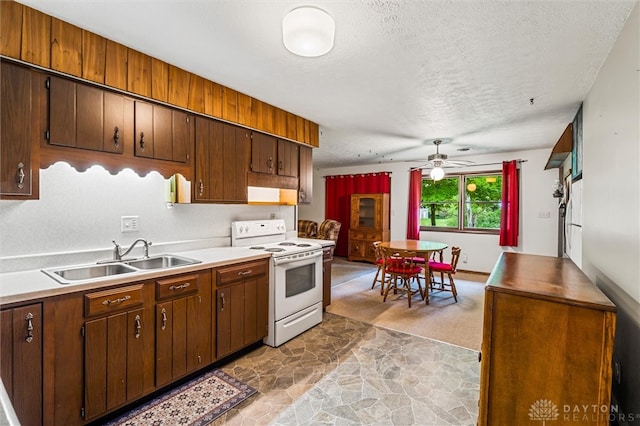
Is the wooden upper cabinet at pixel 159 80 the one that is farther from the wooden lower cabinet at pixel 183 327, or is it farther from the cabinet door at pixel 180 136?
the wooden lower cabinet at pixel 183 327

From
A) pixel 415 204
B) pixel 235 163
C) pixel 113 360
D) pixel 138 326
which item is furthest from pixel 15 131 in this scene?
pixel 415 204

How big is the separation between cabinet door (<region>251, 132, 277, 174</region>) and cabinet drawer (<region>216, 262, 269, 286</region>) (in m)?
1.01

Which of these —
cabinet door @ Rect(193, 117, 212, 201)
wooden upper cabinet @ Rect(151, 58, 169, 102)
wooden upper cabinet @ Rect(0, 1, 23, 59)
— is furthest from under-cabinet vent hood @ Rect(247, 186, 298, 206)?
wooden upper cabinet @ Rect(0, 1, 23, 59)

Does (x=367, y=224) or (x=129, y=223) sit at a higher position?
(x=129, y=223)

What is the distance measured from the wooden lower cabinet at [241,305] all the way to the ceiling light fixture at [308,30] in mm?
1717

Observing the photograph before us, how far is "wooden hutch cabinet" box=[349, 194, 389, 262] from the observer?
22.2 ft

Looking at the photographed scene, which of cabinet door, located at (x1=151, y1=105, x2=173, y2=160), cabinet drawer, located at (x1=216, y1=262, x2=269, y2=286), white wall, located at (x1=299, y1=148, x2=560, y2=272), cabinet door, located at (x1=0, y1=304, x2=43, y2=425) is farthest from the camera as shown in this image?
white wall, located at (x1=299, y1=148, x2=560, y2=272)

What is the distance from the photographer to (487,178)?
226 inches

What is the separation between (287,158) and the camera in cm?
347

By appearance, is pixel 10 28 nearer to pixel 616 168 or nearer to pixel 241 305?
pixel 241 305

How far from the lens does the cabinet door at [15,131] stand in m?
1.57

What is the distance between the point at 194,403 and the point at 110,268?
113cm

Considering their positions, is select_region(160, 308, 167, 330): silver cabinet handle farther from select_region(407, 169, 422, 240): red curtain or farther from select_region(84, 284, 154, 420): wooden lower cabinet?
select_region(407, 169, 422, 240): red curtain

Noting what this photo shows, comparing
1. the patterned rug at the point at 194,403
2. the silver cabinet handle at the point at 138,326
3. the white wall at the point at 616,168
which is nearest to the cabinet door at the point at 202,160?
the silver cabinet handle at the point at 138,326
